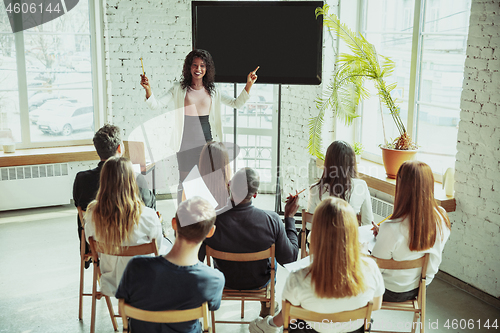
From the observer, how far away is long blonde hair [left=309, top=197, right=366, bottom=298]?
184 cm

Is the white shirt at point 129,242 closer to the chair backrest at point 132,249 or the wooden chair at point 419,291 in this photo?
the chair backrest at point 132,249

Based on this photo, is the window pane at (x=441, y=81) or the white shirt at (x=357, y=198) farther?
the window pane at (x=441, y=81)

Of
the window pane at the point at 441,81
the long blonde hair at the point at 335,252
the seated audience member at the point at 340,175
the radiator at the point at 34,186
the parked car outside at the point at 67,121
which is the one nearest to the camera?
the long blonde hair at the point at 335,252

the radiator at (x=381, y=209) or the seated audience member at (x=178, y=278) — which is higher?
Answer: the seated audience member at (x=178, y=278)

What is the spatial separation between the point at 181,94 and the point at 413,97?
1991 millimetres

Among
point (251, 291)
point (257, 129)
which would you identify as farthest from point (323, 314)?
point (257, 129)

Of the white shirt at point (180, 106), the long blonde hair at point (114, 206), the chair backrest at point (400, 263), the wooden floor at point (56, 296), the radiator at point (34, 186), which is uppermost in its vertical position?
the white shirt at point (180, 106)

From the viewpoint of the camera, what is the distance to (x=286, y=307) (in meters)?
1.94

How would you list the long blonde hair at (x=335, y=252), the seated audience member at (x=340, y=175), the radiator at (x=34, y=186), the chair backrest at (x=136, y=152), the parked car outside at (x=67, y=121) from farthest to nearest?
the parked car outside at (x=67, y=121) → the radiator at (x=34, y=186) → the chair backrest at (x=136, y=152) → the seated audience member at (x=340, y=175) → the long blonde hair at (x=335, y=252)

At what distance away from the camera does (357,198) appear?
10.4 feet

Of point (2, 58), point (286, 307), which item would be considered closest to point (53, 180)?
point (2, 58)

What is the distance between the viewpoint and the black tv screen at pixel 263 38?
4.00m

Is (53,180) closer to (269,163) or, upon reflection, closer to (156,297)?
(269,163)

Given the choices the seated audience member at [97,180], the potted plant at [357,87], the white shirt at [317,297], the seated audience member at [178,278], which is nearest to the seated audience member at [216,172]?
the seated audience member at [97,180]
